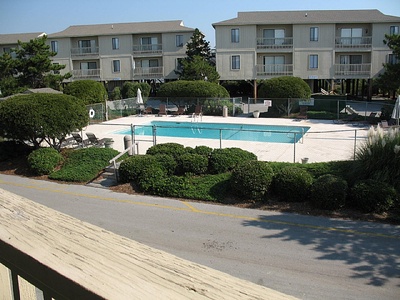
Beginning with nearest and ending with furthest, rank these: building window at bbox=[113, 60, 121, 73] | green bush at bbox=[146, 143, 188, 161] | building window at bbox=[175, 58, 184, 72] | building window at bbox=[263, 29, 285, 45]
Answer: green bush at bbox=[146, 143, 188, 161] → building window at bbox=[263, 29, 285, 45] → building window at bbox=[175, 58, 184, 72] → building window at bbox=[113, 60, 121, 73]

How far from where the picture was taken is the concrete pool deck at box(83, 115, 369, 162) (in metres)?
19.8

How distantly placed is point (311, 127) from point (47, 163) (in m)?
19.1

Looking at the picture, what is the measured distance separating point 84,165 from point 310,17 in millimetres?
38766

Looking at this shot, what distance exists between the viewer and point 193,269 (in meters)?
1.48

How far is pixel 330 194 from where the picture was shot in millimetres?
12094

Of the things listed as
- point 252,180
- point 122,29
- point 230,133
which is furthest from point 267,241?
point 122,29

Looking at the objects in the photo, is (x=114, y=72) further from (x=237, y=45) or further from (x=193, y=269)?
(x=193, y=269)

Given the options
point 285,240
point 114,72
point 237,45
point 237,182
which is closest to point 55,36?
point 114,72

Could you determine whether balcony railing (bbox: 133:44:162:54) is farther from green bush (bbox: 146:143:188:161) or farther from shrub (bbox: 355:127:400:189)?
shrub (bbox: 355:127:400:189)

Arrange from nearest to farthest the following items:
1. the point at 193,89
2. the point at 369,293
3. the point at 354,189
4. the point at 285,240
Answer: the point at 369,293 < the point at 285,240 < the point at 354,189 < the point at 193,89

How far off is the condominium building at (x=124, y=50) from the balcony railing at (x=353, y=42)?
17918 mm

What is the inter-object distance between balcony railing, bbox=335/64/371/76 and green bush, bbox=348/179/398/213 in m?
38.4

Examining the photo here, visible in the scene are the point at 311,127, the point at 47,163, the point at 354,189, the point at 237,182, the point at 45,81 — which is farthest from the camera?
the point at 45,81

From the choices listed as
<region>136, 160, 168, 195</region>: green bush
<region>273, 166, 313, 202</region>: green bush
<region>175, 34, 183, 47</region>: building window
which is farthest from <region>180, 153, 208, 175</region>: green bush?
<region>175, 34, 183, 47</region>: building window
